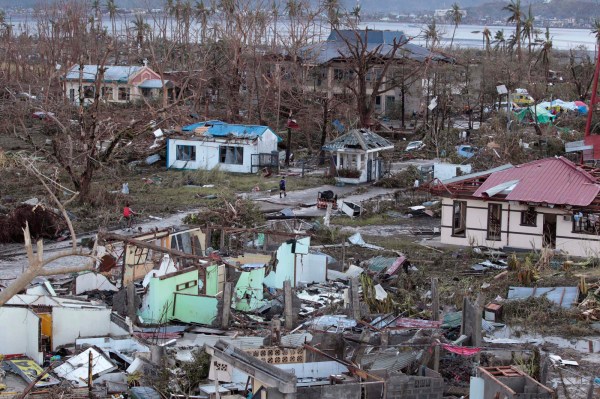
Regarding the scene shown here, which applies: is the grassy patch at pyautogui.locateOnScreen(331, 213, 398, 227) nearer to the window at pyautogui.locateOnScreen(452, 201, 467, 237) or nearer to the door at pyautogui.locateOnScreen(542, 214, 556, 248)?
the window at pyautogui.locateOnScreen(452, 201, 467, 237)

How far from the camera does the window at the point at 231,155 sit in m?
38.3

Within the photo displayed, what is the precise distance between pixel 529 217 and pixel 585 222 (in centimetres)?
130

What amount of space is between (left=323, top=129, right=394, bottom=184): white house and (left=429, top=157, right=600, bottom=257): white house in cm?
946

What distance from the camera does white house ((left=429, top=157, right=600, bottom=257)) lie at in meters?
24.7

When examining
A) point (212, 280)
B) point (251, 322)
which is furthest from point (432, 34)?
point (251, 322)

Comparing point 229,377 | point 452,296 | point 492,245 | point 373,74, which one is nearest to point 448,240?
point 492,245

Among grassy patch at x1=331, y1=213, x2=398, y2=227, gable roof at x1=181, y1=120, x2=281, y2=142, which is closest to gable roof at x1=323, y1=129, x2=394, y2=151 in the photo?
gable roof at x1=181, y1=120, x2=281, y2=142

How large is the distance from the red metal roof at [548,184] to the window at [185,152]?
14796mm

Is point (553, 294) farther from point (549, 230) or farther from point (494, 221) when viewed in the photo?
point (494, 221)

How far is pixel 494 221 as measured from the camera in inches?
1015

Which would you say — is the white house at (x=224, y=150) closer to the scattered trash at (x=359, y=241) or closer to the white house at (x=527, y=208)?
the scattered trash at (x=359, y=241)

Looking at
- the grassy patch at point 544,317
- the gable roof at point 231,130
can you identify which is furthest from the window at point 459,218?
the gable roof at point 231,130

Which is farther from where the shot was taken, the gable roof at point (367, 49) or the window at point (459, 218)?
the gable roof at point (367, 49)

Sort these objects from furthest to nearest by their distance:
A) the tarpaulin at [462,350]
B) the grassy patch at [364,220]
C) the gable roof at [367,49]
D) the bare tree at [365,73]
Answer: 1. the gable roof at [367,49]
2. the bare tree at [365,73]
3. the grassy patch at [364,220]
4. the tarpaulin at [462,350]
